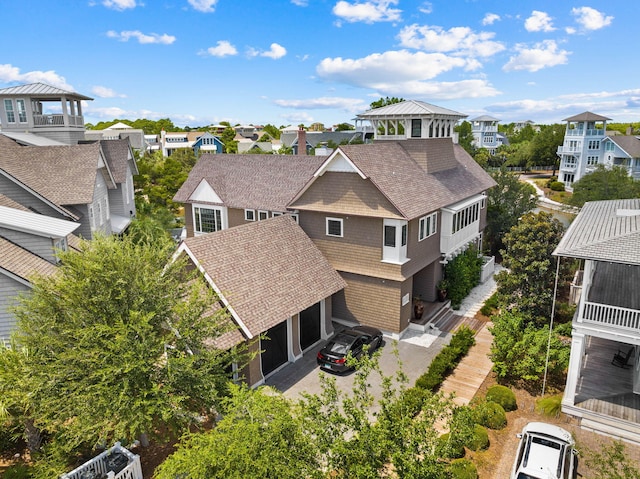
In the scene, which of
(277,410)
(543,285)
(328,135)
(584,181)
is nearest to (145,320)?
(277,410)

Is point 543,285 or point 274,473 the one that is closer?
point 274,473

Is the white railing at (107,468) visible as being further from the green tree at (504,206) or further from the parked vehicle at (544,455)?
the green tree at (504,206)

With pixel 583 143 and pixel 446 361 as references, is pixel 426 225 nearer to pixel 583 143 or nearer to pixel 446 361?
pixel 446 361

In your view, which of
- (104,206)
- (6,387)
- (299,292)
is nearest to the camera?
(6,387)

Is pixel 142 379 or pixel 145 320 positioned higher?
pixel 145 320

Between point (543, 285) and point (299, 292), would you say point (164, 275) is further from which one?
point (543, 285)

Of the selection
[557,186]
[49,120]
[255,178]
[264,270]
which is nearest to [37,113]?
[49,120]
